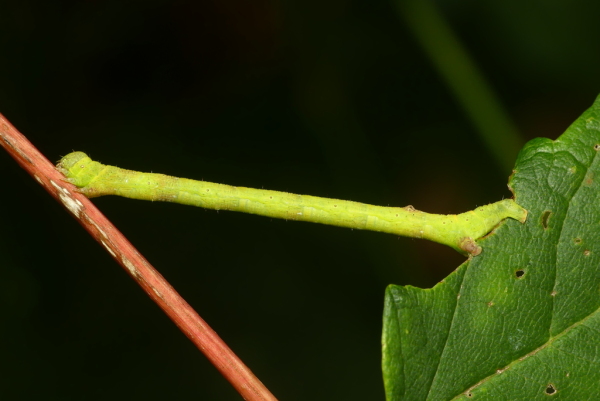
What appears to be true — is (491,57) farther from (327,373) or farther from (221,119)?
(327,373)

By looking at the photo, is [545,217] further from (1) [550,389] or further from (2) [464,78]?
(2) [464,78]

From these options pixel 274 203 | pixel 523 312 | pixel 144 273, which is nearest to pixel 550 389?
pixel 523 312

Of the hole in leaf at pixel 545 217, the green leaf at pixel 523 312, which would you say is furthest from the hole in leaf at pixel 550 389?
the hole in leaf at pixel 545 217

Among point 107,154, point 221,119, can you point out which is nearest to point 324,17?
point 221,119

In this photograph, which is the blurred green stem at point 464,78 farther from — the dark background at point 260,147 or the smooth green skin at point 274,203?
the smooth green skin at point 274,203

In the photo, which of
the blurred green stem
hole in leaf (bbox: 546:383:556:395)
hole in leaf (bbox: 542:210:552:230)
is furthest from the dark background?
hole in leaf (bbox: 546:383:556:395)

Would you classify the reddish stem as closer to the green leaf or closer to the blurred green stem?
the green leaf
